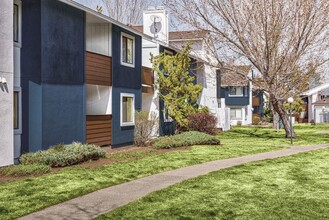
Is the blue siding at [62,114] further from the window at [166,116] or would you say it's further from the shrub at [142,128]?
the window at [166,116]

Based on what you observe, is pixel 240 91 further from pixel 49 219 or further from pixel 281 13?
pixel 49 219

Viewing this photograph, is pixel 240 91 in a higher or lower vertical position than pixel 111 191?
higher

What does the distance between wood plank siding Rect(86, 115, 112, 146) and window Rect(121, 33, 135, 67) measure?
3349 mm

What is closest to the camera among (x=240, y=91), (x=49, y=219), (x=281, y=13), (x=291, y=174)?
(x=49, y=219)

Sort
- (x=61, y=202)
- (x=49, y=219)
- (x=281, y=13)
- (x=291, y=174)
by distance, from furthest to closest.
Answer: (x=281, y=13) < (x=291, y=174) < (x=61, y=202) < (x=49, y=219)

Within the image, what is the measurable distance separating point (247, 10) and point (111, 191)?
699 inches

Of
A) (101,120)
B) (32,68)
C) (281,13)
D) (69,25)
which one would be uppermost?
(281,13)

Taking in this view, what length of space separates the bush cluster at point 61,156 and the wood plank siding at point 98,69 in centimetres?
382

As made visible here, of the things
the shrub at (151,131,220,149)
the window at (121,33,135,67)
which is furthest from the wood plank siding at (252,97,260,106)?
the window at (121,33,135,67)

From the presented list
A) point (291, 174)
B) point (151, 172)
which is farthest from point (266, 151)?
point (151, 172)

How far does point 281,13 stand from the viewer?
23.6m

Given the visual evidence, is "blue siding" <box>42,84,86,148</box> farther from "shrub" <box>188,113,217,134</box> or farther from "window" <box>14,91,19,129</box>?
"shrub" <box>188,113,217,134</box>

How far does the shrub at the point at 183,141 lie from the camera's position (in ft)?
64.0

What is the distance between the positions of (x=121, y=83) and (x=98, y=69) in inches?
91.3
